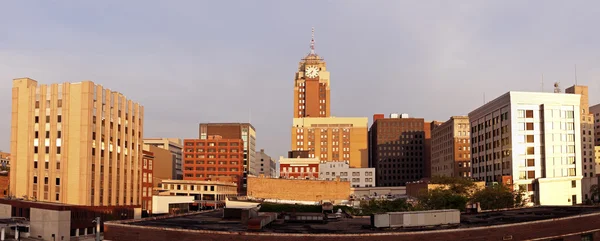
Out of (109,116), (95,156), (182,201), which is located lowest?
(182,201)

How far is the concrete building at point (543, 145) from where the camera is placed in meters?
154

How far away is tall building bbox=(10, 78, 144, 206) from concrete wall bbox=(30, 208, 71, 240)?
71.4ft

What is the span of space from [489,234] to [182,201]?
113226 mm

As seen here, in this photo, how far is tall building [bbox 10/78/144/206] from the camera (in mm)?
129875

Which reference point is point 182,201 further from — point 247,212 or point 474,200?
point 247,212

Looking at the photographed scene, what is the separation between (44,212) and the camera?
10194cm

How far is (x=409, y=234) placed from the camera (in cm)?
5541

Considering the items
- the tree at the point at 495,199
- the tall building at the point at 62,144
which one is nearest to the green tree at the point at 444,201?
the tree at the point at 495,199

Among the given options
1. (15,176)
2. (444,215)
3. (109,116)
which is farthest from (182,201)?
(444,215)

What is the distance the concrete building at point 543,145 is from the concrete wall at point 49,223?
101 meters

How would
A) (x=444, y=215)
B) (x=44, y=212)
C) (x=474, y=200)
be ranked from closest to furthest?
(x=444, y=215)
(x=44, y=212)
(x=474, y=200)

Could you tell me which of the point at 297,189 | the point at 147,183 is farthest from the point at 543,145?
the point at 147,183

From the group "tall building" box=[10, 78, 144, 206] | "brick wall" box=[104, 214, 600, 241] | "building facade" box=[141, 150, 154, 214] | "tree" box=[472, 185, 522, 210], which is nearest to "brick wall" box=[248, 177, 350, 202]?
"building facade" box=[141, 150, 154, 214]

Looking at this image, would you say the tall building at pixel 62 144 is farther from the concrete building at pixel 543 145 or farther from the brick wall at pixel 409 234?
the concrete building at pixel 543 145
